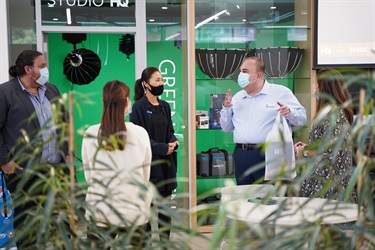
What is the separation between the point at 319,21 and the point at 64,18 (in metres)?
2.57

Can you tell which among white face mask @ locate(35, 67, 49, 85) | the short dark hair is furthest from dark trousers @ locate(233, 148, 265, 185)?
the short dark hair

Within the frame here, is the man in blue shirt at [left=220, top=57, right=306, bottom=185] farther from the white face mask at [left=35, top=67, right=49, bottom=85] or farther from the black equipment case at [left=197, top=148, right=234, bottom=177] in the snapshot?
the white face mask at [left=35, top=67, right=49, bottom=85]

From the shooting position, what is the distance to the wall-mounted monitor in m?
6.04

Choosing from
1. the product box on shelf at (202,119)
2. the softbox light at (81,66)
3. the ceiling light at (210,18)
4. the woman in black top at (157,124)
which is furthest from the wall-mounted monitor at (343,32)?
the softbox light at (81,66)

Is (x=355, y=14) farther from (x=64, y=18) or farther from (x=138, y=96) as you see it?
(x=64, y=18)

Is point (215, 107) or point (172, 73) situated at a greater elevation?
point (172, 73)

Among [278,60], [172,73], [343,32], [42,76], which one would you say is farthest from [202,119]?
[42,76]

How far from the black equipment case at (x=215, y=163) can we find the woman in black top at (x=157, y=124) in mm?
1068

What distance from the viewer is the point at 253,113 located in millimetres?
5109

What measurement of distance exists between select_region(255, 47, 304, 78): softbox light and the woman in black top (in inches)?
60.7

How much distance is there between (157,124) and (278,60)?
6.02 feet

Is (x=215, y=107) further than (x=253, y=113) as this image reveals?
Yes

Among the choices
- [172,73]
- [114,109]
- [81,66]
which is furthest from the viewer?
[81,66]

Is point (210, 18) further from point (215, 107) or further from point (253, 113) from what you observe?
point (253, 113)
